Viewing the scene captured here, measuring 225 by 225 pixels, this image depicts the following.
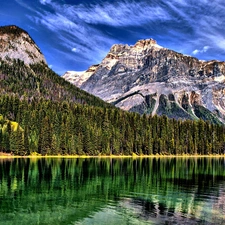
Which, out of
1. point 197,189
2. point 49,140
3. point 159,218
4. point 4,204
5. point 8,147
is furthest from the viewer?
point 49,140

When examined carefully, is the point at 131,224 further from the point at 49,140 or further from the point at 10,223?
the point at 49,140

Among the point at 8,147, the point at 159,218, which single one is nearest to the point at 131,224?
the point at 159,218

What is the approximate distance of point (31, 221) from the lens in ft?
122

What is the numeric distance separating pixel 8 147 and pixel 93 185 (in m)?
121

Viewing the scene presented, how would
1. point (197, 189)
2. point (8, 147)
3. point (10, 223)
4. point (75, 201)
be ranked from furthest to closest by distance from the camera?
point (8, 147)
point (197, 189)
point (75, 201)
point (10, 223)

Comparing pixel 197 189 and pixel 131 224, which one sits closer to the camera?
pixel 131 224

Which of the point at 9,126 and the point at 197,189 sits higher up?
the point at 9,126

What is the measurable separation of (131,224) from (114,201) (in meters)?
A: 13.4

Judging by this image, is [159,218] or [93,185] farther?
[93,185]

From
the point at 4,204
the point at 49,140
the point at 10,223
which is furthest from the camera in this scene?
the point at 49,140

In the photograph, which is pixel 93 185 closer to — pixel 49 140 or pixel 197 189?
pixel 197 189

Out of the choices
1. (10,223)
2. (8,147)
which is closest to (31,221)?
(10,223)

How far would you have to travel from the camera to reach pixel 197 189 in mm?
65875

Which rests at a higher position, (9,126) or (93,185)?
(9,126)
